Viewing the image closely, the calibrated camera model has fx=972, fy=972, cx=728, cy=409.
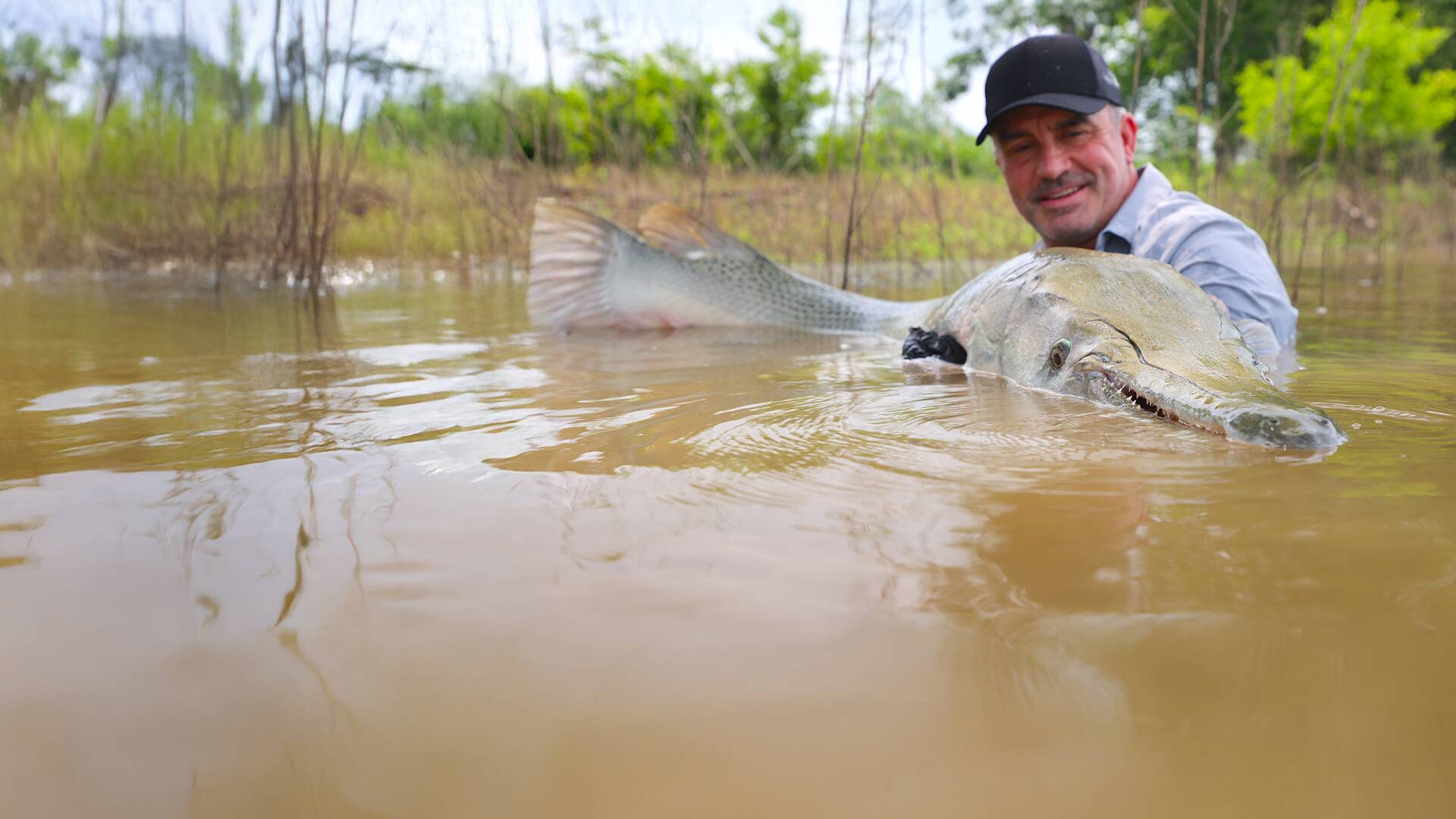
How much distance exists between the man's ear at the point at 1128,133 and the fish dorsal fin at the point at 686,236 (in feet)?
5.28

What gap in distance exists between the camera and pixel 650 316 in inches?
178

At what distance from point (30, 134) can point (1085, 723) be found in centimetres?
922

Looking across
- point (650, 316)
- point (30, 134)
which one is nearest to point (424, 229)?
point (30, 134)

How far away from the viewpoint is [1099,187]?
3406 millimetres

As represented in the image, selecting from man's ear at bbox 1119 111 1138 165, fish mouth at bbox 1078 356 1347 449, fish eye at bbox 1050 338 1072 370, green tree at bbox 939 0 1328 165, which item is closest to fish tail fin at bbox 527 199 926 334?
man's ear at bbox 1119 111 1138 165

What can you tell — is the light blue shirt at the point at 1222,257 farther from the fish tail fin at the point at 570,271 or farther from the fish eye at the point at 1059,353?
the fish tail fin at the point at 570,271

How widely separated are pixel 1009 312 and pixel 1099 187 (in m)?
0.99

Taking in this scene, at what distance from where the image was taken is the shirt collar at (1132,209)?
11.3ft

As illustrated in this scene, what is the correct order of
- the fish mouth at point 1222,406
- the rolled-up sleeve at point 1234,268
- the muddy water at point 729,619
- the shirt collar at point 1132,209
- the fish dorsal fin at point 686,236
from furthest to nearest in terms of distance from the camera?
the fish dorsal fin at point 686,236
the shirt collar at point 1132,209
the rolled-up sleeve at point 1234,268
the fish mouth at point 1222,406
the muddy water at point 729,619

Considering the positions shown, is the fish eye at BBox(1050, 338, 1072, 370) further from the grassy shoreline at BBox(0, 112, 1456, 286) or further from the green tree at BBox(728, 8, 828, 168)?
the green tree at BBox(728, 8, 828, 168)

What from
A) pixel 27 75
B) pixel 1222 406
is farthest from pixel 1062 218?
pixel 27 75

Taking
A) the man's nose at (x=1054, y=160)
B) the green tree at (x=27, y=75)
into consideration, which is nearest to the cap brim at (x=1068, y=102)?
the man's nose at (x=1054, y=160)

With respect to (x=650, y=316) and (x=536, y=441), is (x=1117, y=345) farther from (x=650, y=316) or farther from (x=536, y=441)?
(x=650, y=316)

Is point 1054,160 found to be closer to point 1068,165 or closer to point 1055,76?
point 1068,165
